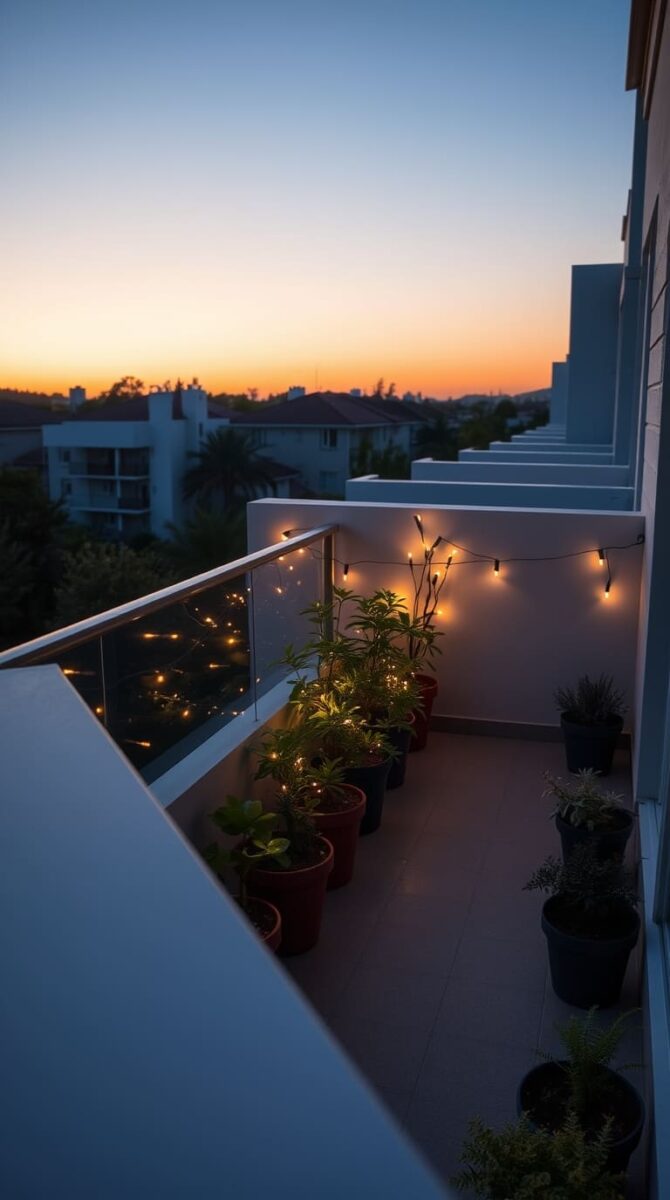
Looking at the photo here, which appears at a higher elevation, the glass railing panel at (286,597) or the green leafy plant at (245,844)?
the glass railing panel at (286,597)

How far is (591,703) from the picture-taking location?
4.96 m

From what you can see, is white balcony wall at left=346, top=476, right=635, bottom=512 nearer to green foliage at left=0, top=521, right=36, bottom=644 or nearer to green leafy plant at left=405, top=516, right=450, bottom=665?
green leafy plant at left=405, top=516, right=450, bottom=665

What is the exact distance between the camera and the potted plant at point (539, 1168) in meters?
1.82

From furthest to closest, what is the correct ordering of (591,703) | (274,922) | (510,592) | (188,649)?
(510,592), (591,703), (188,649), (274,922)

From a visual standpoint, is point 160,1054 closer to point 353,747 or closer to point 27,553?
point 353,747

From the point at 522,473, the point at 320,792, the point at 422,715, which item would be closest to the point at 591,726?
the point at 422,715

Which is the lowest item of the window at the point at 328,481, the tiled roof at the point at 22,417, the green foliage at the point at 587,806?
the window at the point at 328,481

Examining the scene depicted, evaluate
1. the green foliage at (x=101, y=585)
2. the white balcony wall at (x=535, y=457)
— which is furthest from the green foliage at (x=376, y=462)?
the white balcony wall at (x=535, y=457)

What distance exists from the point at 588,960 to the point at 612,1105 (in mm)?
696

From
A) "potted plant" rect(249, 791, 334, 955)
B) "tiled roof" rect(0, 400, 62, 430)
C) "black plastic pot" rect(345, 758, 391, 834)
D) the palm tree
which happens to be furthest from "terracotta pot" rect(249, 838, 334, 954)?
"tiled roof" rect(0, 400, 62, 430)

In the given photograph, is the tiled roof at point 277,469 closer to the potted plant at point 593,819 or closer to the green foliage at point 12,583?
the green foliage at point 12,583

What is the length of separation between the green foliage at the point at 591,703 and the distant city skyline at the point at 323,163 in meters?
6.27

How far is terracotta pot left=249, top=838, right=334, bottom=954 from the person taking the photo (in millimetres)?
3307

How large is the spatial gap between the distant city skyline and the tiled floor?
728 centimetres
